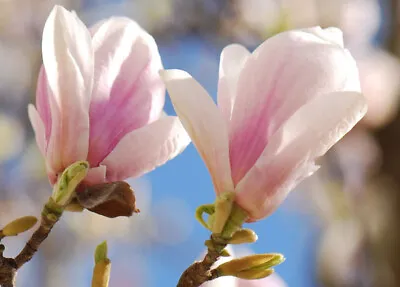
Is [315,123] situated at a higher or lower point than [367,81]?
lower

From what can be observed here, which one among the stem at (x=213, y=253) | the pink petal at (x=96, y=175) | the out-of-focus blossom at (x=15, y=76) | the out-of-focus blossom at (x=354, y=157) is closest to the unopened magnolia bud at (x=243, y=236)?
the stem at (x=213, y=253)

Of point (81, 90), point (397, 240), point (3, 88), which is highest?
point (3, 88)

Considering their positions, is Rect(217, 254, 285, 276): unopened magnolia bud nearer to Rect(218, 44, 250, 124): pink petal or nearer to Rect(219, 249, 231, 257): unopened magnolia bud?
Rect(219, 249, 231, 257): unopened magnolia bud

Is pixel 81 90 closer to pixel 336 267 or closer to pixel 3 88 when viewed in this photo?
pixel 336 267

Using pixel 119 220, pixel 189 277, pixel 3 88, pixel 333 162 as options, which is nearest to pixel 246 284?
pixel 189 277

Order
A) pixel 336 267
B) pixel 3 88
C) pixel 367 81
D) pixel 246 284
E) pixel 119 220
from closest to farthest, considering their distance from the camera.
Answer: pixel 246 284
pixel 336 267
pixel 367 81
pixel 3 88
pixel 119 220

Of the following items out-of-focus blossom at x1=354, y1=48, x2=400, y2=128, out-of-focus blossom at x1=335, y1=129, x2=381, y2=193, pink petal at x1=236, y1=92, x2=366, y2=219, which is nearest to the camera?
pink petal at x1=236, y1=92, x2=366, y2=219

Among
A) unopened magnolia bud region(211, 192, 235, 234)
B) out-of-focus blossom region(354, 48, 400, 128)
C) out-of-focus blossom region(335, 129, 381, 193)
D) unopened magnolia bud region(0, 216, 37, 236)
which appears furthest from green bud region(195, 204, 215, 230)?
out-of-focus blossom region(335, 129, 381, 193)

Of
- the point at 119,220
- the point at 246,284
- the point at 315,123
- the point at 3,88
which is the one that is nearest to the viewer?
the point at 315,123

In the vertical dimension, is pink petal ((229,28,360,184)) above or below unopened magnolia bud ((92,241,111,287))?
above
